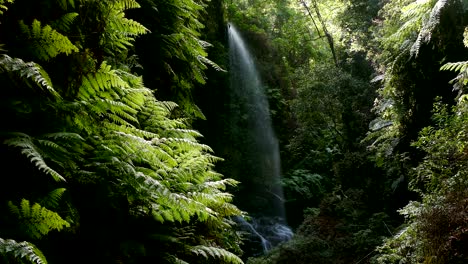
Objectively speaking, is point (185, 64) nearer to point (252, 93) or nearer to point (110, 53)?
point (110, 53)

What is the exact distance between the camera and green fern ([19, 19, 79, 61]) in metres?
1.86

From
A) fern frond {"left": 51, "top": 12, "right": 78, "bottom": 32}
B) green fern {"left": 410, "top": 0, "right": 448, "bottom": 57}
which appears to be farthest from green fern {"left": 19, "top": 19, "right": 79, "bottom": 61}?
green fern {"left": 410, "top": 0, "right": 448, "bottom": 57}

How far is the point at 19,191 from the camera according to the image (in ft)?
5.73

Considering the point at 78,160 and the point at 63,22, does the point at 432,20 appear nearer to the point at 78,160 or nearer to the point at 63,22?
the point at 63,22

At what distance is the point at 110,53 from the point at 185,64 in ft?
3.97

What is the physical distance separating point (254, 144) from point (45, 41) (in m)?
12.5

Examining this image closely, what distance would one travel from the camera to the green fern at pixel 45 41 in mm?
1858

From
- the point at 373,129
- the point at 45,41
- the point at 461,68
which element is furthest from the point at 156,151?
the point at 373,129

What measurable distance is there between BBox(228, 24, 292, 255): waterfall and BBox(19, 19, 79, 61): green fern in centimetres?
1110

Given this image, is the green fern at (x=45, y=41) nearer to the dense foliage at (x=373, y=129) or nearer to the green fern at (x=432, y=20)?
the dense foliage at (x=373, y=129)

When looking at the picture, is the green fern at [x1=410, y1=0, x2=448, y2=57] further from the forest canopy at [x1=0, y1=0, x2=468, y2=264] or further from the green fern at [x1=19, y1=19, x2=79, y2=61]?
the green fern at [x1=19, y1=19, x2=79, y2=61]

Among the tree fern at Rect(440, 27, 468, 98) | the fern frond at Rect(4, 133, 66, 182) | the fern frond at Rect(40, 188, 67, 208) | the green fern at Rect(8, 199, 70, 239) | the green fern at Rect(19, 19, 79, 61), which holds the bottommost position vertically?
the green fern at Rect(8, 199, 70, 239)

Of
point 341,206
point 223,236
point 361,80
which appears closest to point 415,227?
point 223,236

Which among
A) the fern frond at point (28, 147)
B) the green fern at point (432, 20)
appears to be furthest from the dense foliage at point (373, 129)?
the fern frond at point (28, 147)
